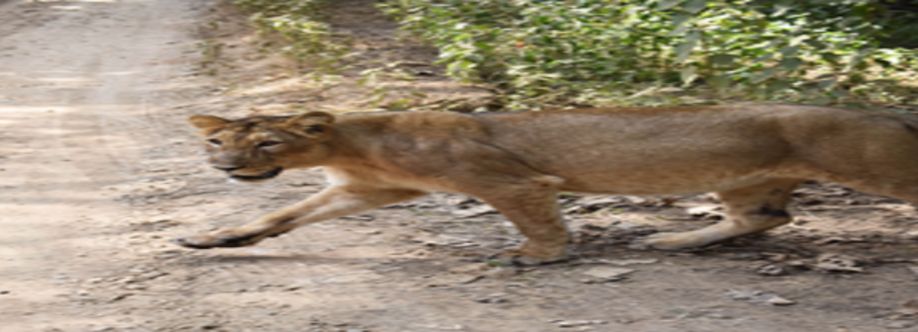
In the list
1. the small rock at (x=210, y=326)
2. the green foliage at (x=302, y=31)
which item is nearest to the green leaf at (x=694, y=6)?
the small rock at (x=210, y=326)

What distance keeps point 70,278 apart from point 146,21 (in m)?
11.5

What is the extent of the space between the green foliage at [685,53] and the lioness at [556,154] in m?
1.56

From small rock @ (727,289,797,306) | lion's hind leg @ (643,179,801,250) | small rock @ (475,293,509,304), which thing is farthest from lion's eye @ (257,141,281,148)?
small rock @ (727,289,797,306)

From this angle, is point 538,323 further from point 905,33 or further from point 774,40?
point 905,33

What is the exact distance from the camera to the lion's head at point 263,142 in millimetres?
6355

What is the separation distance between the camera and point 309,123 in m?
6.43

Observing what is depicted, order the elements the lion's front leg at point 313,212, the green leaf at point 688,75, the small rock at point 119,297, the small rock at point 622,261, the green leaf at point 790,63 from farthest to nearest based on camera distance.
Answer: the green leaf at point 688,75 < the green leaf at point 790,63 < the lion's front leg at point 313,212 < the small rock at point 622,261 < the small rock at point 119,297

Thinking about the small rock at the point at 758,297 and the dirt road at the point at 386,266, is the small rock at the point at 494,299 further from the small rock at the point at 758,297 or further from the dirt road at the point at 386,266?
the small rock at the point at 758,297

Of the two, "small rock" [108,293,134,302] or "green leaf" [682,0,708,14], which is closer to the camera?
"small rock" [108,293,134,302]

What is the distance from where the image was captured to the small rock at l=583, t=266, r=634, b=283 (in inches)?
243

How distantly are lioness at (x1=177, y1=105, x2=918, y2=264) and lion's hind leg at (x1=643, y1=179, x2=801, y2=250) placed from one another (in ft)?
0.05

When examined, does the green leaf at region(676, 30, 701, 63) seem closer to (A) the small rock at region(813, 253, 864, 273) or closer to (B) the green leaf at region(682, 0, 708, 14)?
(B) the green leaf at region(682, 0, 708, 14)

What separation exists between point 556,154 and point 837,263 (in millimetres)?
1409

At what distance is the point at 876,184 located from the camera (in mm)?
6184
